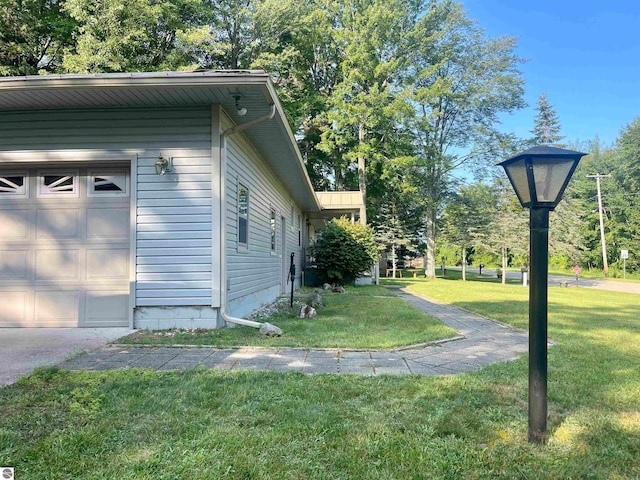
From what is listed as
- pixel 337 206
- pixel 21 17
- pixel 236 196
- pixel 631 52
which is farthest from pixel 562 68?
pixel 21 17

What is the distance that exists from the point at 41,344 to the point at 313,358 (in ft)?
10.5

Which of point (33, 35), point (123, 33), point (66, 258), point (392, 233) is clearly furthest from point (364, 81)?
point (66, 258)

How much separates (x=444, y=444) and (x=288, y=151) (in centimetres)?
682

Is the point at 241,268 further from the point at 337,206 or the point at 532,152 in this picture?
the point at 337,206

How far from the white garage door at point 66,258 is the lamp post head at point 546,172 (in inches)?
204

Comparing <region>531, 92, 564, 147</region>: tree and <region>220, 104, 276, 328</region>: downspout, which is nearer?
<region>220, 104, 276, 328</region>: downspout

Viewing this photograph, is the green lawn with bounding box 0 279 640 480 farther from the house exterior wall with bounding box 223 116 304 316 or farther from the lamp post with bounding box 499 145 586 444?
the house exterior wall with bounding box 223 116 304 316

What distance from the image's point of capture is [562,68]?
24.6 metres

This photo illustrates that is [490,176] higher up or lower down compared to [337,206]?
higher up

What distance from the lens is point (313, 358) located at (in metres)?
4.22

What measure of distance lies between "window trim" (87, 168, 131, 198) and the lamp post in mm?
5183

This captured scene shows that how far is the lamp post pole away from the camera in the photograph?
2377mm

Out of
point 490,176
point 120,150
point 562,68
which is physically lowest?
point 120,150

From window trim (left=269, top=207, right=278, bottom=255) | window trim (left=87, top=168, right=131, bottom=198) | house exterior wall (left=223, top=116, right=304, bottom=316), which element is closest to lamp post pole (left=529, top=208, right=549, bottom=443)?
house exterior wall (left=223, top=116, right=304, bottom=316)
